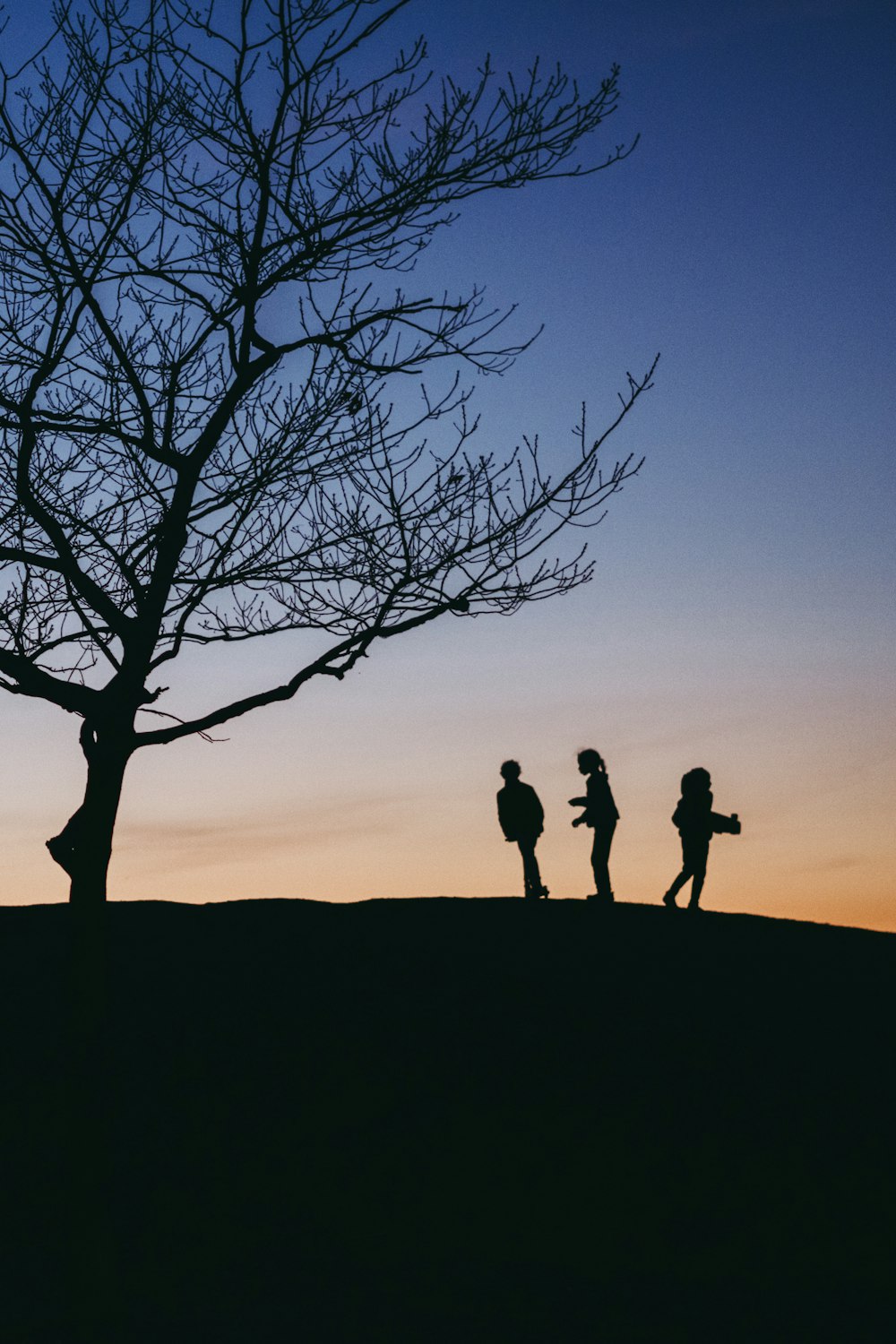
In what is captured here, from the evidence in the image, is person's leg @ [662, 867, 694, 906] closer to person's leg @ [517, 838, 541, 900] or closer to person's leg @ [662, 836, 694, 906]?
person's leg @ [662, 836, 694, 906]

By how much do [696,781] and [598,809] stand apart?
1.51 meters

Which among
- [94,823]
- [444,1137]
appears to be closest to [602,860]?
[444,1137]

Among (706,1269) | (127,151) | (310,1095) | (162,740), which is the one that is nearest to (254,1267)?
(310,1095)

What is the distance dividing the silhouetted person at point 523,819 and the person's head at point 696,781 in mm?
2117

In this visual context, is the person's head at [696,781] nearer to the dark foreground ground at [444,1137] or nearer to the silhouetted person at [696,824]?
the silhouetted person at [696,824]

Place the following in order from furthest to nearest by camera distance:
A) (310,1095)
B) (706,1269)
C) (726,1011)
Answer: (726,1011), (310,1095), (706,1269)

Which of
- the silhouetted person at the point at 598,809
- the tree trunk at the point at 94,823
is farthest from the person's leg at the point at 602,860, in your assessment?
the tree trunk at the point at 94,823

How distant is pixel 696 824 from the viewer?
704 inches

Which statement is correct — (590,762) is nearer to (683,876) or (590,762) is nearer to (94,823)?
(683,876)

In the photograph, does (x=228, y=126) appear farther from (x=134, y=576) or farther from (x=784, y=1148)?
(x=784, y=1148)

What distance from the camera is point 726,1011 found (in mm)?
13688

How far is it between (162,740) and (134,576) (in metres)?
1.53

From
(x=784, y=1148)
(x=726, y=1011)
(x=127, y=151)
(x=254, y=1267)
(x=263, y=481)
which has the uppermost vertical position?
(x=127, y=151)

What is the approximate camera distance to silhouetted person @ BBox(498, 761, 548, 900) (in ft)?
59.8
